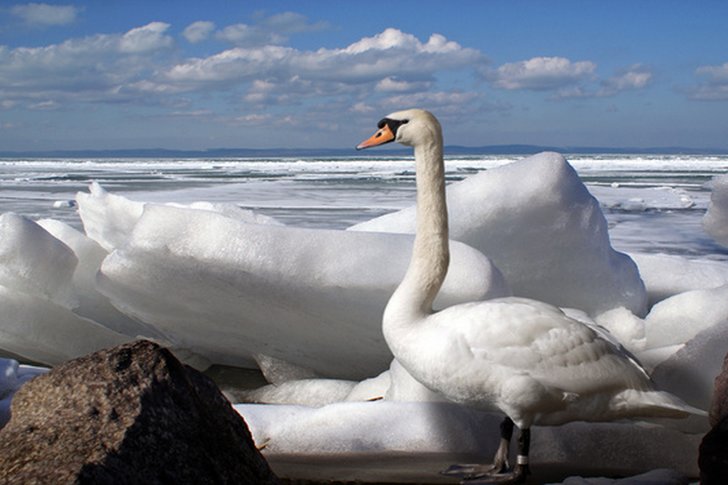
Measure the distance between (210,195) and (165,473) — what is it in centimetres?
1475

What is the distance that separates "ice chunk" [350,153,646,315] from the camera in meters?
4.18

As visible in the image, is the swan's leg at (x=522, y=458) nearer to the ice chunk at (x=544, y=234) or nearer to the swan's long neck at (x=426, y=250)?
the swan's long neck at (x=426, y=250)

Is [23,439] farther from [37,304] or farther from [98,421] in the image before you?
[37,304]

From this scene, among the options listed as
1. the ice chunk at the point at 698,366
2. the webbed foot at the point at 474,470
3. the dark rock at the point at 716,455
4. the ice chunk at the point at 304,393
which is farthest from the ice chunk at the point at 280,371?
the dark rock at the point at 716,455

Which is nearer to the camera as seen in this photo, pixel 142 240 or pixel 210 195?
pixel 142 240

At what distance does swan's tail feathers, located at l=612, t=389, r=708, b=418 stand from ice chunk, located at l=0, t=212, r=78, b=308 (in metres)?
2.77

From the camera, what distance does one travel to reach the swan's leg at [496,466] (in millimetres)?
2762

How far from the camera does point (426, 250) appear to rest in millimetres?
3012

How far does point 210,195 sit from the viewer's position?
53.3 feet

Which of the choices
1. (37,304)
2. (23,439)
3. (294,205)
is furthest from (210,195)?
(23,439)

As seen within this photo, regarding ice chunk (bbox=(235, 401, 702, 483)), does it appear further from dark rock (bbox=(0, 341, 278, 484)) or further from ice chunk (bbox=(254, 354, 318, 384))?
ice chunk (bbox=(254, 354, 318, 384))

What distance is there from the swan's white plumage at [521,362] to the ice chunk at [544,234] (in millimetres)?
1366

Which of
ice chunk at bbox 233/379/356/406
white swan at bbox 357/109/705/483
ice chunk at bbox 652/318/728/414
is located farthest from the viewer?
ice chunk at bbox 233/379/356/406

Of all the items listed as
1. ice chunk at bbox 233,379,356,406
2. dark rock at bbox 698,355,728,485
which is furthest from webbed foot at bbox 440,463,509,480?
ice chunk at bbox 233,379,356,406
